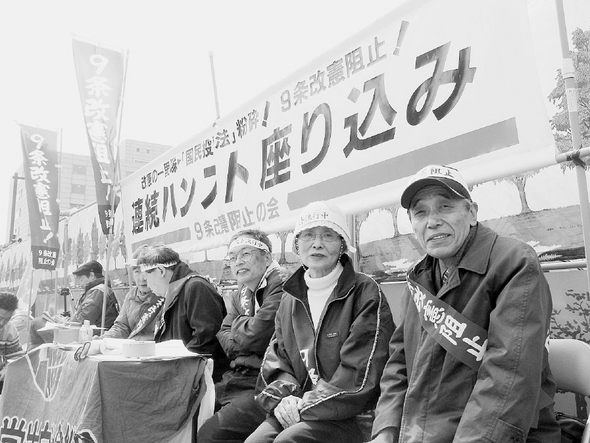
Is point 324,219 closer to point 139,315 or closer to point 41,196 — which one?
point 139,315

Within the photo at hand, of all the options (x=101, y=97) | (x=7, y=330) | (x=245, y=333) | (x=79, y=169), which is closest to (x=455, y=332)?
(x=245, y=333)

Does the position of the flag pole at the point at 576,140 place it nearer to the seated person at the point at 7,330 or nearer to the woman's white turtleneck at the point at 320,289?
the woman's white turtleneck at the point at 320,289

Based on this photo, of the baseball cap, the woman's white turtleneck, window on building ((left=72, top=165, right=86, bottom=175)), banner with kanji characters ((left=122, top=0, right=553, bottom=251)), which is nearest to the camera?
the baseball cap

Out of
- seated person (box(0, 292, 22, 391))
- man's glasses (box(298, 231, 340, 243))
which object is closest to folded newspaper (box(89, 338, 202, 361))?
man's glasses (box(298, 231, 340, 243))

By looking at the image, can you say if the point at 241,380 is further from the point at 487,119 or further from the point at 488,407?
the point at 487,119

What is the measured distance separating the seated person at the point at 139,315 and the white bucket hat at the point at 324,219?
5.71 ft

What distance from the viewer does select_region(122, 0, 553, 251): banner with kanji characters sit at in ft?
6.03

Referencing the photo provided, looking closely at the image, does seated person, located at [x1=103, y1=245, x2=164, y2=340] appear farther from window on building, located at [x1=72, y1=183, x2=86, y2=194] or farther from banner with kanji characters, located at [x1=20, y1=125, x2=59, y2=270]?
window on building, located at [x1=72, y1=183, x2=86, y2=194]

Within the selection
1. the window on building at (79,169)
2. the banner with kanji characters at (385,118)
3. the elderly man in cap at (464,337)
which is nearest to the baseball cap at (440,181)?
the elderly man in cap at (464,337)

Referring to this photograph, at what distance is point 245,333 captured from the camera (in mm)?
2723

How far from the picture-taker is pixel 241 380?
2.72 m

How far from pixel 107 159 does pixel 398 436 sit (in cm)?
475

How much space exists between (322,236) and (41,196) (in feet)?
21.3

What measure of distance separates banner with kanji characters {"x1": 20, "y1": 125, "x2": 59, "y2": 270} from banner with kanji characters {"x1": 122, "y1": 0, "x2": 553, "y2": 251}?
4.78m
